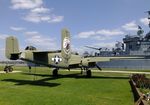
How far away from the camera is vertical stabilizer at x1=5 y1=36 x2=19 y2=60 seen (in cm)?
3766

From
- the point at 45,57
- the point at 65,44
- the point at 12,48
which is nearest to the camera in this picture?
the point at 65,44

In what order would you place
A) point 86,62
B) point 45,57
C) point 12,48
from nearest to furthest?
point 12,48 < point 45,57 < point 86,62

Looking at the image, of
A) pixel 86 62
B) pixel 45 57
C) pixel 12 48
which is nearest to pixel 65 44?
pixel 45 57

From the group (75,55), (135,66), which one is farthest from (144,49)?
(75,55)

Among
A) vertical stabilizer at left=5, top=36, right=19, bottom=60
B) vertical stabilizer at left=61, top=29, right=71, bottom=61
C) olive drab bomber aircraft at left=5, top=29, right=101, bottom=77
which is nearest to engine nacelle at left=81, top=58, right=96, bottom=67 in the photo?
olive drab bomber aircraft at left=5, top=29, right=101, bottom=77

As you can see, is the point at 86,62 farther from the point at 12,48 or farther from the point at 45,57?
the point at 12,48

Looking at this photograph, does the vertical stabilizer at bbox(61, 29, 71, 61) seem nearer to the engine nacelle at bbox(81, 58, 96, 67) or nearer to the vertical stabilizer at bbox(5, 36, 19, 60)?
the vertical stabilizer at bbox(5, 36, 19, 60)

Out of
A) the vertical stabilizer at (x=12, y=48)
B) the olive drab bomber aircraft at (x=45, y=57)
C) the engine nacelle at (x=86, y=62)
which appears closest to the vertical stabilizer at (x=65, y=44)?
the olive drab bomber aircraft at (x=45, y=57)

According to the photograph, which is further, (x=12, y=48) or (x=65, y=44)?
(x=12, y=48)

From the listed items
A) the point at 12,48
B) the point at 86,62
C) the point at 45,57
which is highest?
the point at 12,48

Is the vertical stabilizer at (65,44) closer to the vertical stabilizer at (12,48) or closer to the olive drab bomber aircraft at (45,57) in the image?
the olive drab bomber aircraft at (45,57)

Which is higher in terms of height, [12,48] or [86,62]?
[12,48]

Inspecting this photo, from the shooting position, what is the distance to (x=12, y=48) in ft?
125

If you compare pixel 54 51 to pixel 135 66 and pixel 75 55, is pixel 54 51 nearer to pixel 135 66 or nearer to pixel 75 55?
pixel 75 55
